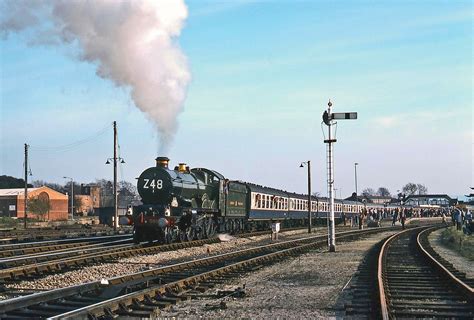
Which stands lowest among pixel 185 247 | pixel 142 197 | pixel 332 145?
pixel 185 247

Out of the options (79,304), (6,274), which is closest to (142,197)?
(6,274)

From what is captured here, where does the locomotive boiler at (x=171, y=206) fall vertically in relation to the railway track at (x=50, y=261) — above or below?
above

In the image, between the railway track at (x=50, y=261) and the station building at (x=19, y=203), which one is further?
the station building at (x=19, y=203)

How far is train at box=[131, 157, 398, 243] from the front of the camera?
21.3 meters

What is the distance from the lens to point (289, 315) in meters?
8.02

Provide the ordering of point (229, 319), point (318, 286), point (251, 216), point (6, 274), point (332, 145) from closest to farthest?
point (229, 319) < point (318, 286) < point (6, 274) < point (332, 145) < point (251, 216)

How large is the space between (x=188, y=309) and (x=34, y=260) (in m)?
8.80

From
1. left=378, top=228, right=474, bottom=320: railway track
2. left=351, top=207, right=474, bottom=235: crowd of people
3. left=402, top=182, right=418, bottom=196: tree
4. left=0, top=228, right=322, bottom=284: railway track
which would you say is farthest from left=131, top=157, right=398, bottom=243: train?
left=402, top=182, right=418, bottom=196: tree

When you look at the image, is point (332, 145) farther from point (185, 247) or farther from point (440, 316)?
point (440, 316)

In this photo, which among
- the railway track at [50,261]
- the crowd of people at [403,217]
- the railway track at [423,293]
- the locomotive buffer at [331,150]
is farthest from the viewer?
the crowd of people at [403,217]

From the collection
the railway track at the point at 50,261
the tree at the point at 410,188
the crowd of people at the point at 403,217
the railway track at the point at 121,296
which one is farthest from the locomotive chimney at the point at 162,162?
the tree at the point at 410,188

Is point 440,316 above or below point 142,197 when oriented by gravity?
below

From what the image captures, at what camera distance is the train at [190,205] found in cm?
2134

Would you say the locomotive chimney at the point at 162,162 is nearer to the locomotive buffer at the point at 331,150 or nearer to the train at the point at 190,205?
the train at the point at 190,205
